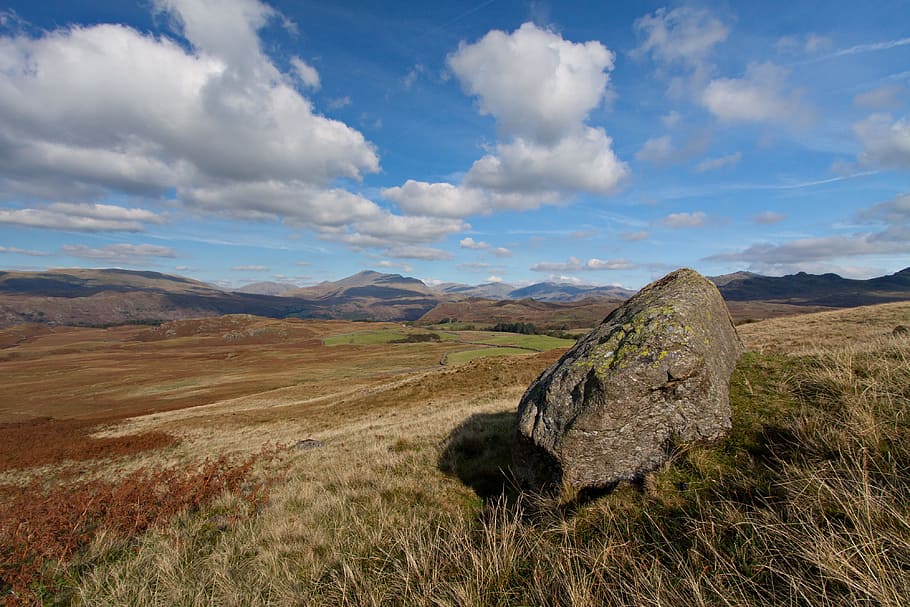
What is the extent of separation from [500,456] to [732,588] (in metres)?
5.96

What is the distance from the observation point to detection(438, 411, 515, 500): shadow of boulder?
7430 mm

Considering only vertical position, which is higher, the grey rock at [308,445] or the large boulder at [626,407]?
the large boulder at [626,407]

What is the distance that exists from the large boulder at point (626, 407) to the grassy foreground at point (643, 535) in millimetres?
392

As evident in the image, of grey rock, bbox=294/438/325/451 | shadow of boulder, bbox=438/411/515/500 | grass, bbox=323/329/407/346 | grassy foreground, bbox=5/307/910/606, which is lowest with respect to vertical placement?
grass, bbox=323/329/407/346

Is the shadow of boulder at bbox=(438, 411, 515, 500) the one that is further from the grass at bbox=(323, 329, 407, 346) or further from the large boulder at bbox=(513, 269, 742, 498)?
the grass at bbox=(323, 329, 407, 346)

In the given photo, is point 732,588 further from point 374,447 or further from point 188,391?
point 188,391

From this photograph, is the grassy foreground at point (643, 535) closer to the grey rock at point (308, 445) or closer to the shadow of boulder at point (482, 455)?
the shadow of boulder at point (482, 455)

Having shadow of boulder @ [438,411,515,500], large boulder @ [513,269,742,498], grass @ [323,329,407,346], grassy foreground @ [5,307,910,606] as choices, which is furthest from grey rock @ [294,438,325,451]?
grass @ [323,329,407,346]

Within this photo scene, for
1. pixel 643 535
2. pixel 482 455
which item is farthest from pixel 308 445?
pixel 643 535

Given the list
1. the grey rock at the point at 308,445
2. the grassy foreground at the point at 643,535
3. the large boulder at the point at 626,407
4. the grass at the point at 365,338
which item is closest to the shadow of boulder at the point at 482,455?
the grassy foreground at the point at 643,535

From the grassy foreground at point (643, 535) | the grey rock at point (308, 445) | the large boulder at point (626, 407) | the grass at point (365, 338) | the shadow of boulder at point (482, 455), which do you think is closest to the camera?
the grassy foreground at point (643, 535)

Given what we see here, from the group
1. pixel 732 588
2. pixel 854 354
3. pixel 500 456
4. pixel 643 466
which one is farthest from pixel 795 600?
pixel 854 354

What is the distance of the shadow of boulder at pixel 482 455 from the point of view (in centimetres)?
743

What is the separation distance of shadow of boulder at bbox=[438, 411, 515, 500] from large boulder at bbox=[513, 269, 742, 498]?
0.89 metres
